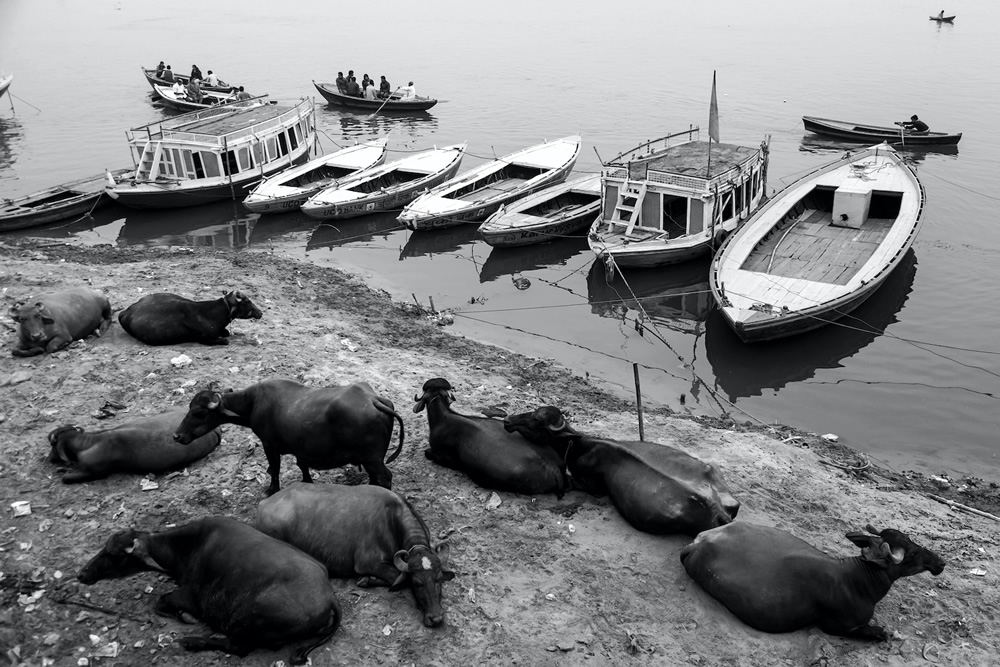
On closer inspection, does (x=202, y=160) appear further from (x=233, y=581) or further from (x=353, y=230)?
(x=233, y=581)

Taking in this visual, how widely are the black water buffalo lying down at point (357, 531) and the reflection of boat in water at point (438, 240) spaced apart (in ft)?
52.2

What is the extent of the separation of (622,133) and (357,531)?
34.7 metres

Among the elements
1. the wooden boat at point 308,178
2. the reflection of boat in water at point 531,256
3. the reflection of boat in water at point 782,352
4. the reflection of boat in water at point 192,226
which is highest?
the wooden boat at point 308,178

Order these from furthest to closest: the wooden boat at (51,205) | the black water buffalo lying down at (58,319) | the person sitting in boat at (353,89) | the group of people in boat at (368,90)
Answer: the person sitting in boat at (353,89) < the group of people in boat at (368,90) < the wooden boat at (51,205) < the black water buffalo lying down at (58,319)

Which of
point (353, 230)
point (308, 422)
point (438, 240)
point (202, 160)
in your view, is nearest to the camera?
point (308, 422)

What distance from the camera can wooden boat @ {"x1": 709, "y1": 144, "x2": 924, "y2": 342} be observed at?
1688 cm

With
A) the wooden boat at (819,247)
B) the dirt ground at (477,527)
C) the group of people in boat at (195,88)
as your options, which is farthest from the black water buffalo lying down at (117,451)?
the group of people in boat at (195,88)

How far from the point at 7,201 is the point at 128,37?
5953 cm

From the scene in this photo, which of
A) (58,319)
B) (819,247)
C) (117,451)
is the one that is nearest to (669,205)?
(819,247)

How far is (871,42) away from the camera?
67812 mm

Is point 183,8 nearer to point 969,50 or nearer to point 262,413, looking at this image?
point 969,50

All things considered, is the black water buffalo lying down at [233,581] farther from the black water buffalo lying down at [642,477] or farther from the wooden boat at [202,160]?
the wooden boat at [202,160]

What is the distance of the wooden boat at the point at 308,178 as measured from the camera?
25.5 metres

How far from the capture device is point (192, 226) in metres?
26.2
